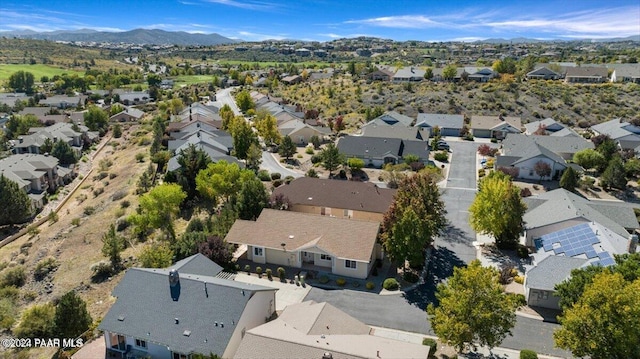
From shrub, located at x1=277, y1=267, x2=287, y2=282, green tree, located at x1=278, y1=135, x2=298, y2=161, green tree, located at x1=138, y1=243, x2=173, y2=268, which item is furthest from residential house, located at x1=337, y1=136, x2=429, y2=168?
green tree, located at x1=138, y1=243, x2=173, y2=268

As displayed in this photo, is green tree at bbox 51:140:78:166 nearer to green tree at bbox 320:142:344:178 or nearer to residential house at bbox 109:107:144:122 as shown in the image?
residential house at bbox 109:107:144:122

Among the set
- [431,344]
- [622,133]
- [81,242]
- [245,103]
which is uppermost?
[245,103]

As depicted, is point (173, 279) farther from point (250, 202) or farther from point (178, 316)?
point (250, 202)

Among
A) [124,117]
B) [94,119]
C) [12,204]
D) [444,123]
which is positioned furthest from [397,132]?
[124,117]

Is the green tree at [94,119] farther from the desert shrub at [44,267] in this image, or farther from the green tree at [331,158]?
the desert shrub at [44,267]

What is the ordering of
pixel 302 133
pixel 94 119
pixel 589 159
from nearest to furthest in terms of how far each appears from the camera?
1. pixel 589 159
2. pixel 302 133
3. pixel 94 119

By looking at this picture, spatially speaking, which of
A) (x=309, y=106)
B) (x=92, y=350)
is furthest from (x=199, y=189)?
(x=309, y=106)

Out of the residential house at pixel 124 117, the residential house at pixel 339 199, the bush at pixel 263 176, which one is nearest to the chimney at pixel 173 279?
the residential house at pixel 339 199

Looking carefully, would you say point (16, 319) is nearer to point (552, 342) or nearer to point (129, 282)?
point (129, 282)
